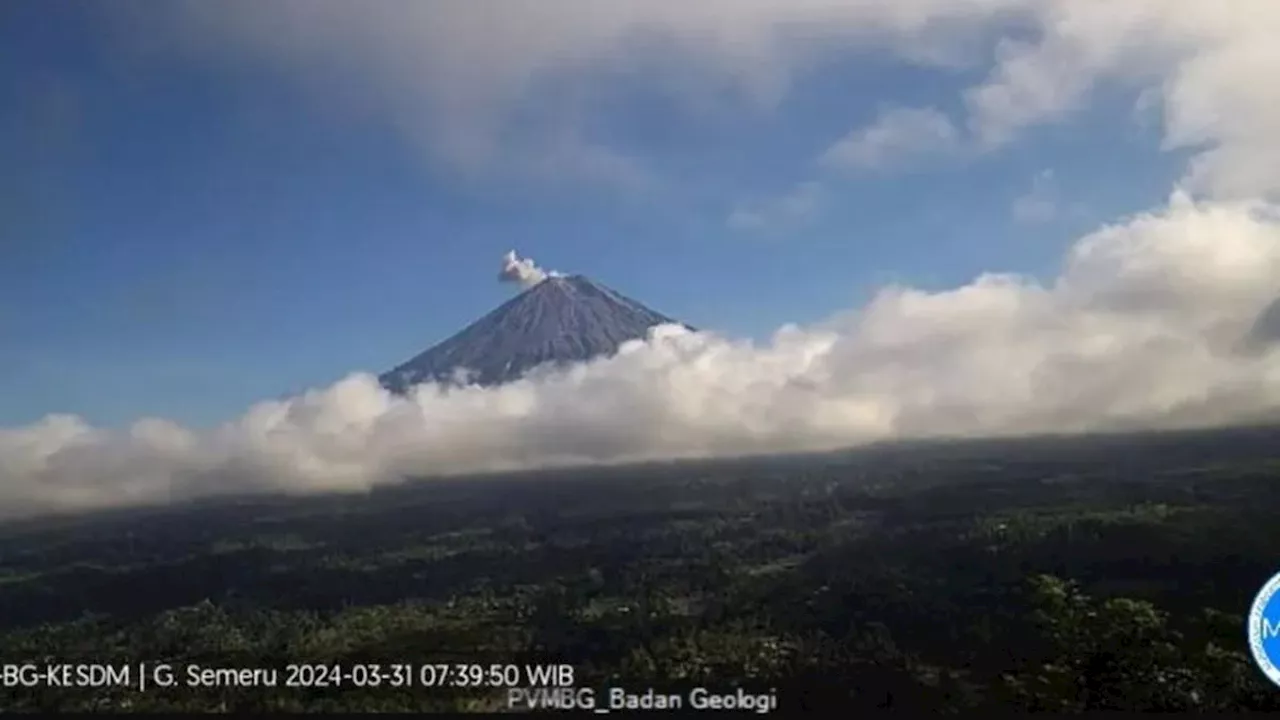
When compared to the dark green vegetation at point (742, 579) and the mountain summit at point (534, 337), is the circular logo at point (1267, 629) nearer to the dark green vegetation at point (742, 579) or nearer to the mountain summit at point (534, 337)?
the dark green vegetation at point (742, 579)

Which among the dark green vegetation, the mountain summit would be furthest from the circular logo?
the mountain summit

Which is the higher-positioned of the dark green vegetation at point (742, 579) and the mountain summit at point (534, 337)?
the mountain summit at point (534, 337)

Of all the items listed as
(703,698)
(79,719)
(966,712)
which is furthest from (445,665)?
(966,712)

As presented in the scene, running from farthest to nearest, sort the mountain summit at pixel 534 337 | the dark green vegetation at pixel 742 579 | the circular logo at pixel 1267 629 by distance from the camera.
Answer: the mountain summit at pixel 534 337 → the dark green vegetation at pixel 742 579 → the circular logo at pixel 1267 629

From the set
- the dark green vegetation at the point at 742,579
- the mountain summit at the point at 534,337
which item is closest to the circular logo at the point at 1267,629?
the dark green vegetation at the point at 742,579

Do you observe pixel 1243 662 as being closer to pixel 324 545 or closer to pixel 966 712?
pixel 966 712

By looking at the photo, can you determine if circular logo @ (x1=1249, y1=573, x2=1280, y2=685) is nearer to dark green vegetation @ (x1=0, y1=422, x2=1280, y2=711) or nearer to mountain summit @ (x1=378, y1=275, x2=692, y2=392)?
dark green vegetation @ (x1=0, y1=422, x2=1280, y2=711)

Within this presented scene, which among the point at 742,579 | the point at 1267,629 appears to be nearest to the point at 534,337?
the point at 742,579
